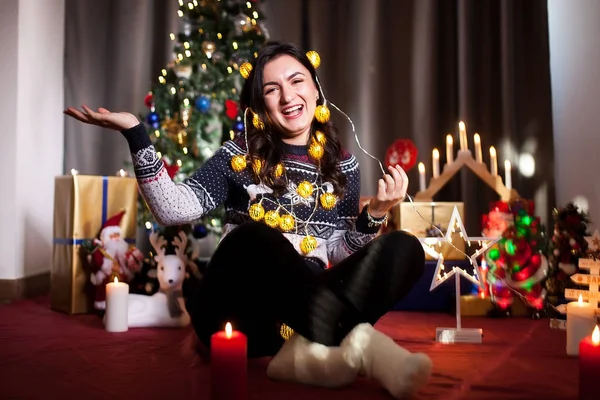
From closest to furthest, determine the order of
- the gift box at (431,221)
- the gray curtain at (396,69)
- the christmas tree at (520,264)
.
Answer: the christmas tree at (520,264) → the gift box at (431,221) → the gray curtain at (396,69)

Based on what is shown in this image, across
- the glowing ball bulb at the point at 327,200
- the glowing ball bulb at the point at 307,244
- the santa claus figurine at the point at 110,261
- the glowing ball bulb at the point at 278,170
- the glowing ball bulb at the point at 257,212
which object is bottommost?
the santa claus figurine at the point at 110,261

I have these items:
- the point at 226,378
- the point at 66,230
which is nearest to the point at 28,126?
the point at 66,230

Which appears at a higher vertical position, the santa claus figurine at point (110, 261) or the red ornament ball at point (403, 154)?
the red ornament ball at point (403, 154)

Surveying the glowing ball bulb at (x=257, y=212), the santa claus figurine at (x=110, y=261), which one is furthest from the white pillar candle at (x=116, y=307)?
the glowing ball bulb at (x=257, y=212)

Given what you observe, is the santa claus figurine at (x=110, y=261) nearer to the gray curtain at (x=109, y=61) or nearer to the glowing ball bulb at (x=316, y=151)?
the glowing ball bulb at (x=316, y=151)

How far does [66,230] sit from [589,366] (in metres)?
1.90

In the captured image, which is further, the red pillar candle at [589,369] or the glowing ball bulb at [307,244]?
the glowing ball bulb at [307,244]

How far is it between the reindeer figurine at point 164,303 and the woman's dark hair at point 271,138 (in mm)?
710

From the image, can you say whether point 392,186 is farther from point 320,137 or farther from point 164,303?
point 164,303

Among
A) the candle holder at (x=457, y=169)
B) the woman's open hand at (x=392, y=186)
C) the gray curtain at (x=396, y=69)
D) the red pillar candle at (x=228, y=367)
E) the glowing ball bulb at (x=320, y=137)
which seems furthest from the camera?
the gray curtain at (x=396, y=69)

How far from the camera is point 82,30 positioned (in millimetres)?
3426

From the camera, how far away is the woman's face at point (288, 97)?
1609mm

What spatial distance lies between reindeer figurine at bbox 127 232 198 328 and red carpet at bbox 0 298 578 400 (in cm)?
7

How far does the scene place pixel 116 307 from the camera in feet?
6.61
